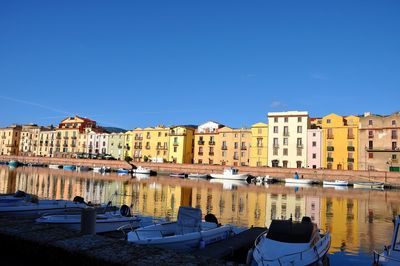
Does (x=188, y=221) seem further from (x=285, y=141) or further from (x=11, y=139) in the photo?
(x=11, y=139)

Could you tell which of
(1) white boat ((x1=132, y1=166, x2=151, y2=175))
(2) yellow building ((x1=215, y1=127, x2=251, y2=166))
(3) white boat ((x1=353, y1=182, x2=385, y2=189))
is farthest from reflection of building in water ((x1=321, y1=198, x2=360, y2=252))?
(2) yellow building ((x1=215, y1=127, x2=251, y2=166))

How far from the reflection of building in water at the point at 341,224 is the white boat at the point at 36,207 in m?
15.6

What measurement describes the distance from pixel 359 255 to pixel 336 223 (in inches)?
445

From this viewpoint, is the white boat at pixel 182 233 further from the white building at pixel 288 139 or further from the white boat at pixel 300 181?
the white building at pixel 288 139

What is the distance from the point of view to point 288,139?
10012 cm

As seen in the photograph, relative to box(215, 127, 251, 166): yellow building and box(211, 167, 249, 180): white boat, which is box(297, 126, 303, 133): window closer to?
box(215, 127, 251, 166): yellow building

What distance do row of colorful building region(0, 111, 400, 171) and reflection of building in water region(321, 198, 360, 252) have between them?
52972 millimetres

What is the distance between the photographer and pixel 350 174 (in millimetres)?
83188

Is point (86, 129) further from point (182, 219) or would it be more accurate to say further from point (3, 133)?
point (182, 219)

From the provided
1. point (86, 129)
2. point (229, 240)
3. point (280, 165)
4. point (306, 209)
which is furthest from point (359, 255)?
point (86, 129)

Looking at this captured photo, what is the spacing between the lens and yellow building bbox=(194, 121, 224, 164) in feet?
371

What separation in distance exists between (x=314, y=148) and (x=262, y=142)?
45.8 feet

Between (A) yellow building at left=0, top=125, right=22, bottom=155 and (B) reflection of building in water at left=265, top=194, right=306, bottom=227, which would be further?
(A) yellow building at left=0, top=125, right=22, bottom=155

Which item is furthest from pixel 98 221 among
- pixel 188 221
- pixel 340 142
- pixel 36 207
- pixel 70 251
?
A: pixel 340 142
